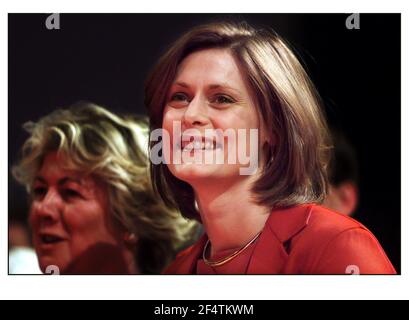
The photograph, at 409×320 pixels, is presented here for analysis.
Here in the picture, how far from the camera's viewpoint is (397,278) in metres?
3.45

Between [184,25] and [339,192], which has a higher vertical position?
[184,25]

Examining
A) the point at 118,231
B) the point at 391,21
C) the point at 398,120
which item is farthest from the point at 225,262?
the point at 391,21

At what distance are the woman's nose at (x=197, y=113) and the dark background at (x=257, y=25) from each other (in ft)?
0.92

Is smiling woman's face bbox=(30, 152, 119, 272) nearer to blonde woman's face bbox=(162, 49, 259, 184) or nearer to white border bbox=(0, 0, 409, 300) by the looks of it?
white border bbox=(0, 0, 409, 300)

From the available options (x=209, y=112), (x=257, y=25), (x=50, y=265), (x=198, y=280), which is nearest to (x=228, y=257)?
(x=198, y=280)

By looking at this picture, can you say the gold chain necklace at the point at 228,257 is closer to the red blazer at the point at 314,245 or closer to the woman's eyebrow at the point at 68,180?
the red blazer at the point at 314,245

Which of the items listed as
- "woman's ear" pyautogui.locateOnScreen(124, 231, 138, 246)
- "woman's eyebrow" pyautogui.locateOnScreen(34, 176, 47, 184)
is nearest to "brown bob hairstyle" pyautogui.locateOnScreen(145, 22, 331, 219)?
"woman's ear" pyautogui.locateOnScreen(124, 231, 138, 246)

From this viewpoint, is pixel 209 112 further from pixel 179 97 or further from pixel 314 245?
pixel 314 245

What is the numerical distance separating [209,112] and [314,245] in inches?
30.9

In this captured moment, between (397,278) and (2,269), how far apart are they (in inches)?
76.2

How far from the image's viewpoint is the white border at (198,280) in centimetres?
343

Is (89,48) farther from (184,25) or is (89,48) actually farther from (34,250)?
(34,250)

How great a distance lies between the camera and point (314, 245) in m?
3.26
